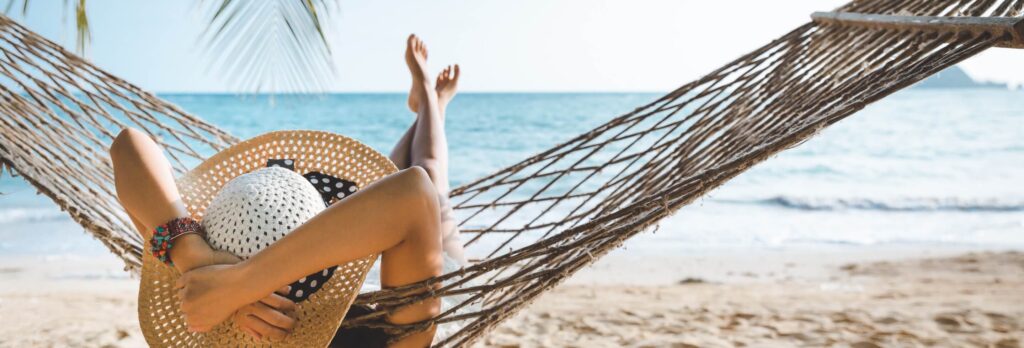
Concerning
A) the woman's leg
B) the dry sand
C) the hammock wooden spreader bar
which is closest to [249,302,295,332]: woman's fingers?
the woman's leg

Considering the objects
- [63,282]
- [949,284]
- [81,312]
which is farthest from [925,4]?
[63,282]

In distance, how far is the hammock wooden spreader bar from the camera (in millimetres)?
995

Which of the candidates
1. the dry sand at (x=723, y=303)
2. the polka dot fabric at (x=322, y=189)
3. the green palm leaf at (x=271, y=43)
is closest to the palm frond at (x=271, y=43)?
the green palm leaf at (x=271, y=43)

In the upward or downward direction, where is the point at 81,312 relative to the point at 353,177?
downward

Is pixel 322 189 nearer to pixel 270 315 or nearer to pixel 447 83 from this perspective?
pixel 270 315

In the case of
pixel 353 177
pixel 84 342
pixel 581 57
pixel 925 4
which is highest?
pixel 581 57

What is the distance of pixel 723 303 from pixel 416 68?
1626 millimetres

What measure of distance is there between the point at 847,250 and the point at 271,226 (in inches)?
157

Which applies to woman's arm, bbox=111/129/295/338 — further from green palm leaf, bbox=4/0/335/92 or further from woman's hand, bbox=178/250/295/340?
green palm leaf, bbox=4/0/335/92

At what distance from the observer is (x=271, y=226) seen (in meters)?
0.98

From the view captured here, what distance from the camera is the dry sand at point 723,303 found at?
2.38 metres

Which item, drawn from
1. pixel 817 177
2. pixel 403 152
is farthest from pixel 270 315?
pixel 817 177

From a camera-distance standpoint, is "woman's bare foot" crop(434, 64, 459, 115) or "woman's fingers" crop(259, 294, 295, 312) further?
"woman's bare foot" crop(434, 64, 459, 115)

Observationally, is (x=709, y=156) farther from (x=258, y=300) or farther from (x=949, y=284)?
(x=949, y=284)
